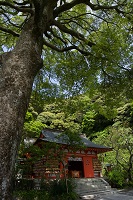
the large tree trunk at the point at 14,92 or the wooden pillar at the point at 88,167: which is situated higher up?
the large tree trunk at the point at 14,92

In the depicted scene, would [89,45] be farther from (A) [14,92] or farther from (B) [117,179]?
(B) [117,179]

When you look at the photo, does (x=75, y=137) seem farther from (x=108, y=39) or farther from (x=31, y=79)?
(x=31, y=79)

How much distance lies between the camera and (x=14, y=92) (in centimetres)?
242

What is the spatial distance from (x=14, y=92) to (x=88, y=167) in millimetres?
15677

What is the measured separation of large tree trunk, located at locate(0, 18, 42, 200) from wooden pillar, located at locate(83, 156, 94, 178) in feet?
49.1

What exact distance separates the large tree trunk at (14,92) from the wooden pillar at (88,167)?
49.1ft

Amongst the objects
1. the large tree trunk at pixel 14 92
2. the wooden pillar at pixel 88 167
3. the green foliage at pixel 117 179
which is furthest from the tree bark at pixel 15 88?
the wooden pillar at pixel 88 167

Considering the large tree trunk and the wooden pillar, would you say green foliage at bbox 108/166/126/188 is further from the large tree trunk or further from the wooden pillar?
the large tree trunk

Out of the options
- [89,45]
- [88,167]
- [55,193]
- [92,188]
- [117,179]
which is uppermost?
[89,45]

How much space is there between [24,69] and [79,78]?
16.4 ft

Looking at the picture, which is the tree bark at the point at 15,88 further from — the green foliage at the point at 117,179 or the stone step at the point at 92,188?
the green foliage at the point at 117,179

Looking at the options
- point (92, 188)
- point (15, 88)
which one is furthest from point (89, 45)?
point (92, 188)

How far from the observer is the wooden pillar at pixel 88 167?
53.1 ft

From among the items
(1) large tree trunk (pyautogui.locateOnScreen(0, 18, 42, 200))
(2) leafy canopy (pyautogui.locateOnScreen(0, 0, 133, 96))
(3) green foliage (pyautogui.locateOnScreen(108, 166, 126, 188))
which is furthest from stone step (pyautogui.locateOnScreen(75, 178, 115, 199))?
(1) large tree trunk (pyautogui.locateOnScreen(0, 18, 42, 200))
